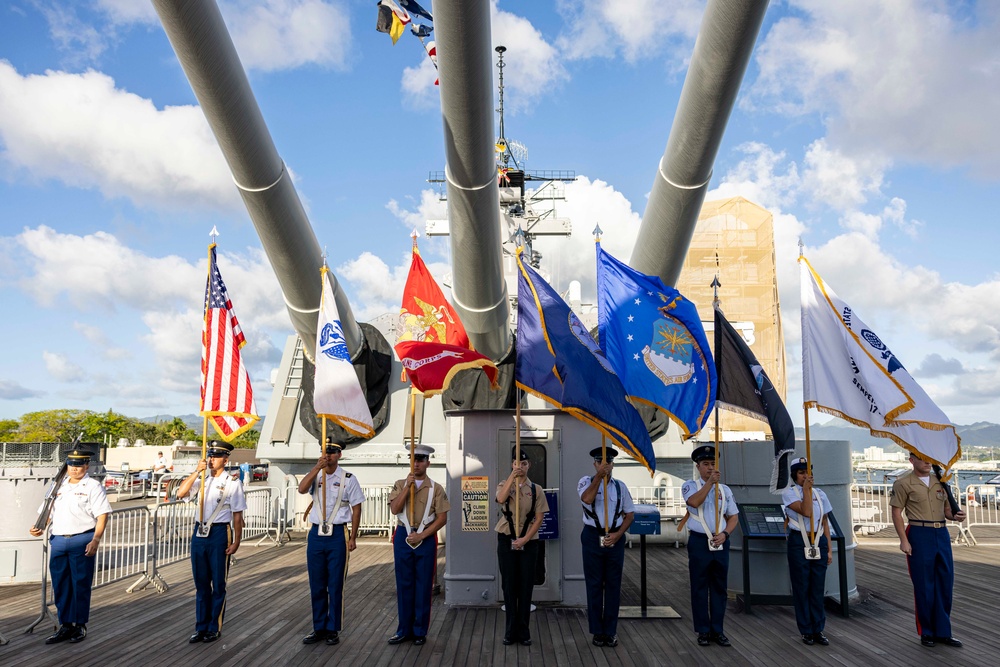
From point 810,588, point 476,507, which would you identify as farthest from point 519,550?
point 810,588

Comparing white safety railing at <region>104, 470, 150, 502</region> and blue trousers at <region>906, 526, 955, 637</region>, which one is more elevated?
blue trousers at <region>906, 526, 955, 637</region>

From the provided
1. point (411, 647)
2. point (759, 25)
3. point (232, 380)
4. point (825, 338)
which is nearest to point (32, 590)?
point (232, 380)

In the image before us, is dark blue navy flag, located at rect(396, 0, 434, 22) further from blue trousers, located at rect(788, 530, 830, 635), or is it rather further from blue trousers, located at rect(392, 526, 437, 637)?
blue trousers, located at rect(788, 530, 830, 635)

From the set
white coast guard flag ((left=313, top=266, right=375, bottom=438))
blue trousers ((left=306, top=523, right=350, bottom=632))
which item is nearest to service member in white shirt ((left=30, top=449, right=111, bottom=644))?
blue trousers ((left=306, top=523, right=350, bottom=632))

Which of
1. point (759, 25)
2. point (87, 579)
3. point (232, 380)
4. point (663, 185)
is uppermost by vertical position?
point (759, 25)

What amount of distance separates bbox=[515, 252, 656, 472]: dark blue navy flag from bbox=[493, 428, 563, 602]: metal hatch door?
5.37 ft

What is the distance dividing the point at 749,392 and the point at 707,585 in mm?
1467

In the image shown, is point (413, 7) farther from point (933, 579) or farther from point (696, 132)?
point (933, 579)

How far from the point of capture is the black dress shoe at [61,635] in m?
5.74

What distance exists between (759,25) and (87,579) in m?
6.35

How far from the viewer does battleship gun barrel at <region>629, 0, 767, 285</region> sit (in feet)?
17.7

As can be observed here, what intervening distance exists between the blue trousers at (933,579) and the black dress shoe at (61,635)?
6277mm

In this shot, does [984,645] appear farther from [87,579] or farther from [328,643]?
[87,579]

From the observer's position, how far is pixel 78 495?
581 cm
